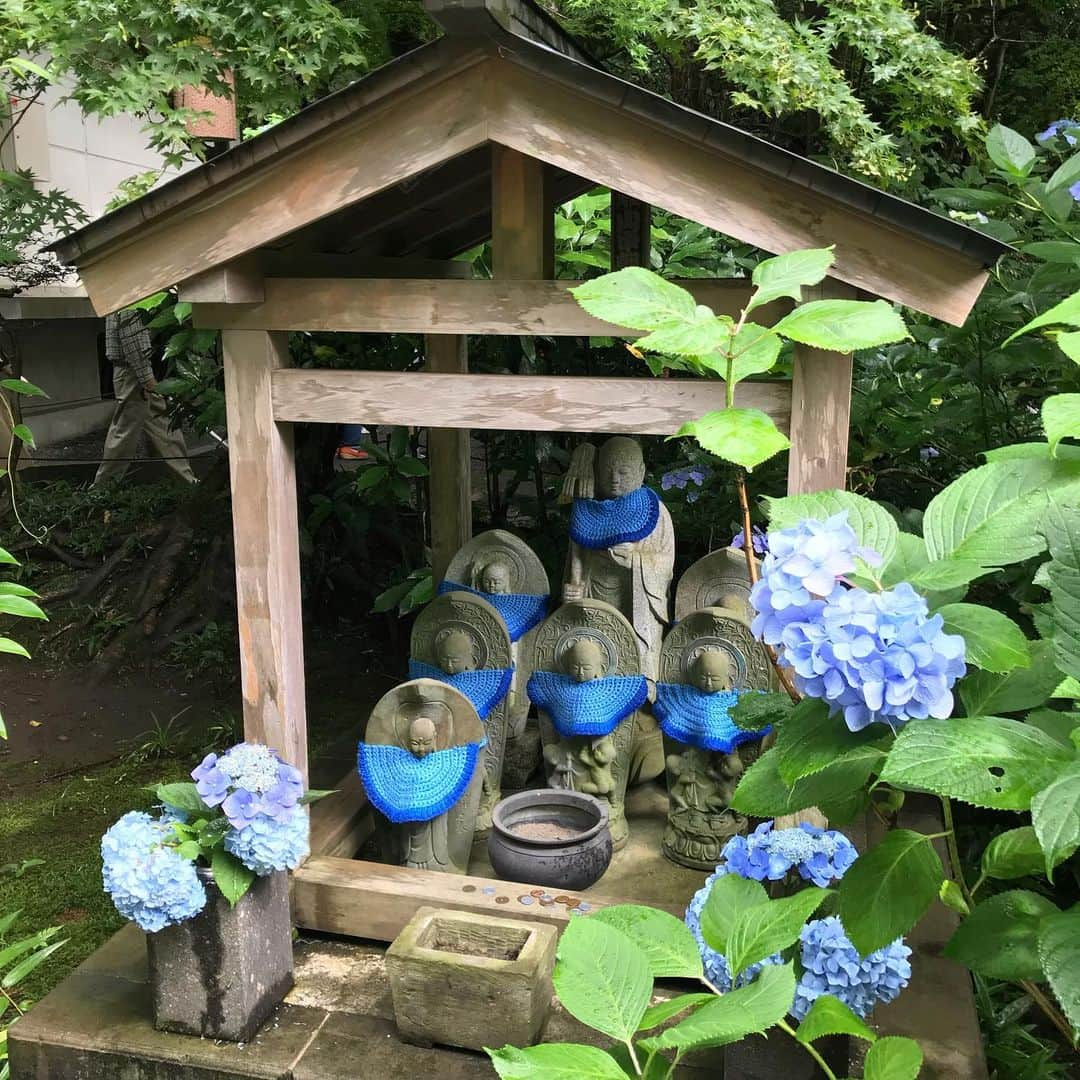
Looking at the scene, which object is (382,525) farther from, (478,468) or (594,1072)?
(594,1072)

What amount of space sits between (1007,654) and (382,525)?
17.2ft

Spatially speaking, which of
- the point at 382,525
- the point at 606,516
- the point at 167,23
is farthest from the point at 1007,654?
the point at 382,525

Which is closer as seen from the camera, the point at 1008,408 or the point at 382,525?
the point at 1008,408

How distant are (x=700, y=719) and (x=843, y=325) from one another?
7.37 feet

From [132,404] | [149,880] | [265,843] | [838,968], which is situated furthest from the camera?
[132,404]

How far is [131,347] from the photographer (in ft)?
25.3

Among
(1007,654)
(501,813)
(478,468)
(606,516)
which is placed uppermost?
(1007,654)

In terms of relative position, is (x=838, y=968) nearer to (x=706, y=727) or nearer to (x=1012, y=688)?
(x=1012, y=688)

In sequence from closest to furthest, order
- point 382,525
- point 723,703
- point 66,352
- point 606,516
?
point 723,703
point 606,516
point 382,525
point 66,352

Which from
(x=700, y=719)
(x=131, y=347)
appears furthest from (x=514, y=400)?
(x=131, y=347)

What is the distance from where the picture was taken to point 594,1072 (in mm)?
1230

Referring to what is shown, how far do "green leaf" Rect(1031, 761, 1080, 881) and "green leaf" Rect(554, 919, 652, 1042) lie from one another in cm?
49

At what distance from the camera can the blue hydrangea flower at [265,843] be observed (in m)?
2.62

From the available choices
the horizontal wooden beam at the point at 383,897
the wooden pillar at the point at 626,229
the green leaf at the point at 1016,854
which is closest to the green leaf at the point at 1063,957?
the green leaf at the point at 1016,854
